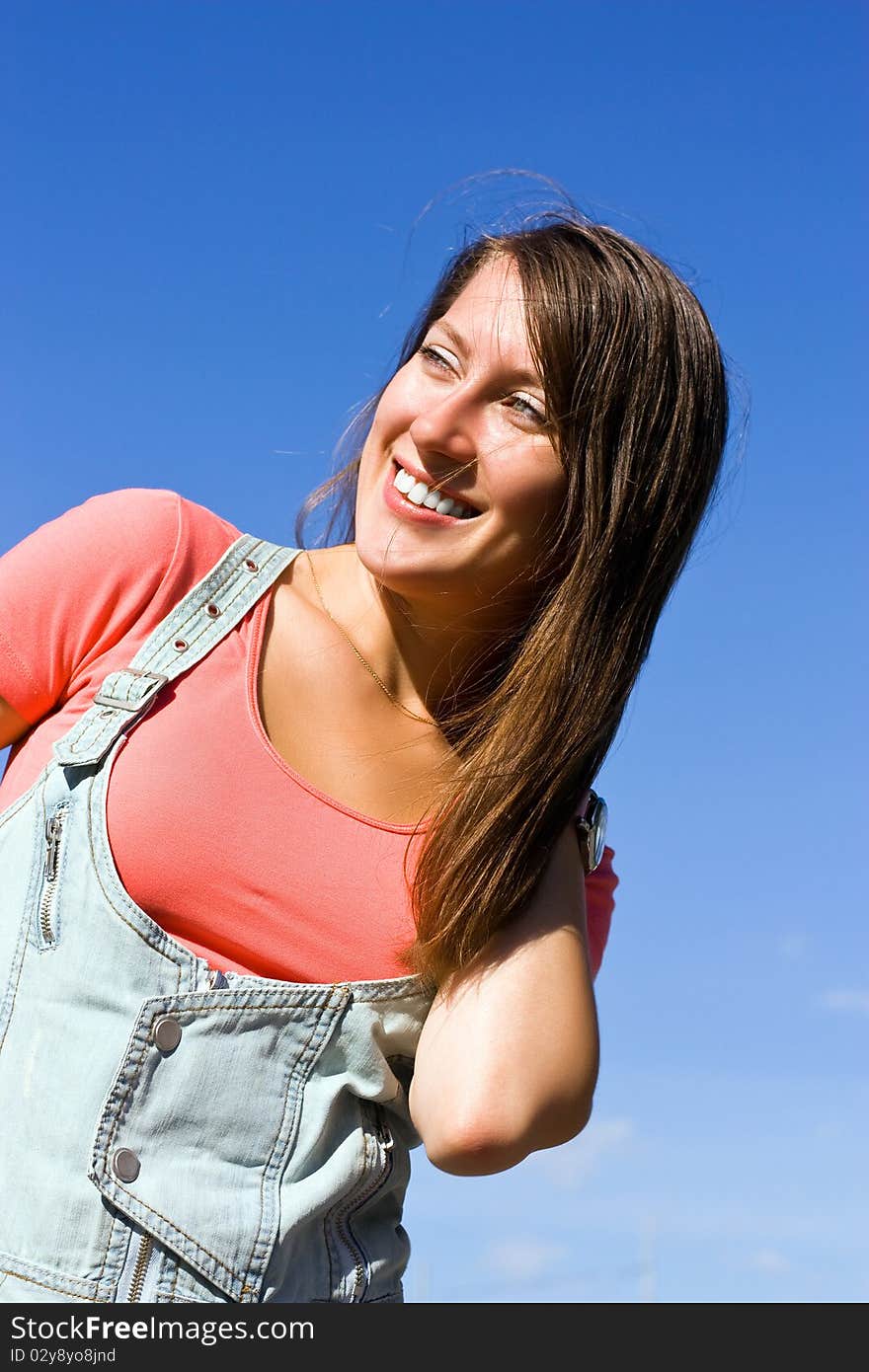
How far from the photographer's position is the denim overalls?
246 cm

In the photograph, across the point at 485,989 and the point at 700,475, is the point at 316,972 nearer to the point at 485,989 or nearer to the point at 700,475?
the point at 485,989

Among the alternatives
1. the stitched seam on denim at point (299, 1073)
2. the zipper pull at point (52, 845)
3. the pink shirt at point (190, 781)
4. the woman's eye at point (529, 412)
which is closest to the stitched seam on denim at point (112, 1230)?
the stitched seam on denim at point (299, 1073)

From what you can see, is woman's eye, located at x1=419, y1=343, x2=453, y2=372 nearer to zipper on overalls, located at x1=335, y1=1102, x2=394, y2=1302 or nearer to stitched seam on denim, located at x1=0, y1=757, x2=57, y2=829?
stitched seam on denim, located at x1=0, y1=757, x2=57, y2=829

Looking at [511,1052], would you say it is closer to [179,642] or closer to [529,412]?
[179,642]

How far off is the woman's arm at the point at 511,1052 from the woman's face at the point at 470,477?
70 cm

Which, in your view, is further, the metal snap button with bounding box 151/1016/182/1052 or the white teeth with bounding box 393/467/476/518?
the white teeth with bounding box 393/467/476/518

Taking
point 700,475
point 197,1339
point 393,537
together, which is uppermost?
point 700,475

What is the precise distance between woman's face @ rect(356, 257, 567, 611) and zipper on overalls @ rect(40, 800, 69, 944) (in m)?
0.78

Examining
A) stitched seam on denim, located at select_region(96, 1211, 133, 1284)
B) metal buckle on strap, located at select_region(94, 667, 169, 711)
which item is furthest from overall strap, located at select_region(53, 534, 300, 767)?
stitched seam on denim, located at select_region(96, 1211, 133, 1284)

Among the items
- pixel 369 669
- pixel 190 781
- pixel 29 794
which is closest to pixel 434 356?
pixel 369 669

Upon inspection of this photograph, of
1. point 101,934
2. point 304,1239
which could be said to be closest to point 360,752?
point 101,934

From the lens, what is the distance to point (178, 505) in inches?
113

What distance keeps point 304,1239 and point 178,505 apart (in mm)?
1385

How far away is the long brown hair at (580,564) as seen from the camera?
281cm
